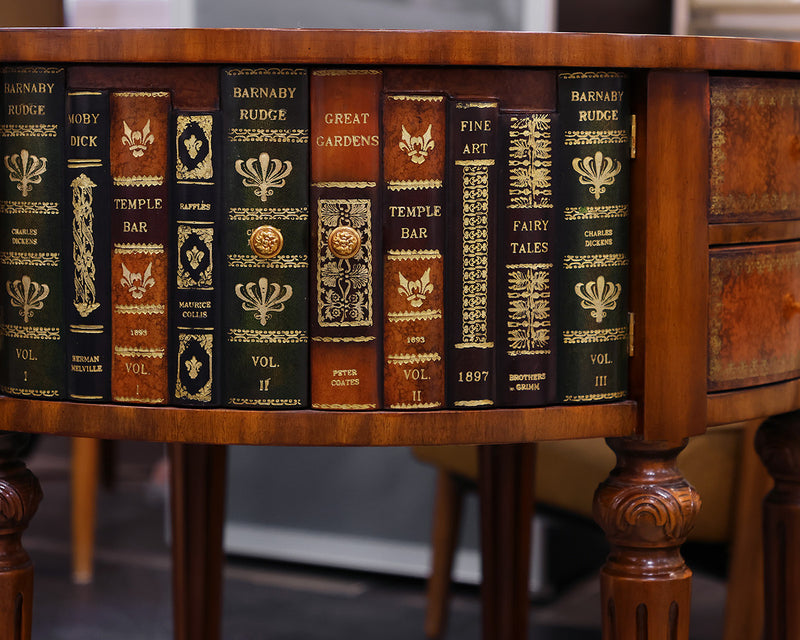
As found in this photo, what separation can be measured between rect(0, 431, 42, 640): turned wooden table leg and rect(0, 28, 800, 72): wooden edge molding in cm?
31

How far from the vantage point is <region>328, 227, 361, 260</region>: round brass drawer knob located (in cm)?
83

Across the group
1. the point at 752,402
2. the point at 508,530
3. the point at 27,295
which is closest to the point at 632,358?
the point at 752,402

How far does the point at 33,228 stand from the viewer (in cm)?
89

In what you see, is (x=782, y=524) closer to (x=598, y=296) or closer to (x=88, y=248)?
(x=598, y=296)

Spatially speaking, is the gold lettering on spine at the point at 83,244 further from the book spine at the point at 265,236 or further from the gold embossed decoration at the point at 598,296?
the gold embossed decoration at the point at 598,296

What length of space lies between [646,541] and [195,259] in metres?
0.40

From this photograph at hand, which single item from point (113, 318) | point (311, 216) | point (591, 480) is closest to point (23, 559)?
point (113, 318)

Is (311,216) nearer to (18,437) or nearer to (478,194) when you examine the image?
(478,194)

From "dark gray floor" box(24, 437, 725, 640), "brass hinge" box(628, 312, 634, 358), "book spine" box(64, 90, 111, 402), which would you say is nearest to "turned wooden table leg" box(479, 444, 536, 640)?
"dark gray floor" box(24, 437, 725, 640)

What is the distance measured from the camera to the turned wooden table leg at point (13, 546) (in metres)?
0.94

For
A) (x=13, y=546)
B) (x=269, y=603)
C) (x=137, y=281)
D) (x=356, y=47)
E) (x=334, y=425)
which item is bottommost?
(x=269, y=603)

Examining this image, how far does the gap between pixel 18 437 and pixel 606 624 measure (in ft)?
1.59

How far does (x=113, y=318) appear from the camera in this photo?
0.87 metres

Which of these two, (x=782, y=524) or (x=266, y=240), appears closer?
(x=266, y=240)
